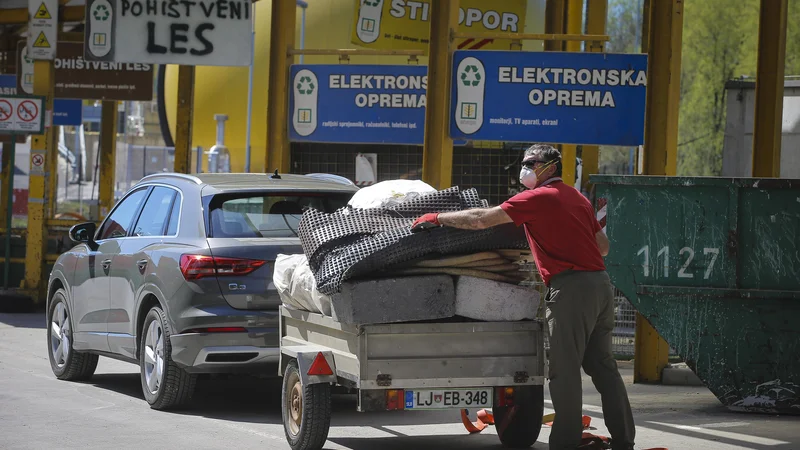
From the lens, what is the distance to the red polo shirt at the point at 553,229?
278 inches

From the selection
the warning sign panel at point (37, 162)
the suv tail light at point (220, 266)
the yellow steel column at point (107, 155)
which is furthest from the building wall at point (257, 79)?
the suv tail light at point (220, 266)

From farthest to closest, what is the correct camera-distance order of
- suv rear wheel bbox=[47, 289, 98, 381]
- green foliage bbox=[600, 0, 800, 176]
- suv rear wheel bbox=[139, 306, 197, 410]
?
1. green foliage bbox=[600, 0, 800, 176]
2. suv rear wheel bbox=[47, 289, 98, 381]
3. suv rear wheel bbox=[139, 306, 197, 410]

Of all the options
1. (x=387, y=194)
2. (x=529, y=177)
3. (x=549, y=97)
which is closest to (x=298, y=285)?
(x=387, y=194)

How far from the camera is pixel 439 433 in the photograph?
8719mm

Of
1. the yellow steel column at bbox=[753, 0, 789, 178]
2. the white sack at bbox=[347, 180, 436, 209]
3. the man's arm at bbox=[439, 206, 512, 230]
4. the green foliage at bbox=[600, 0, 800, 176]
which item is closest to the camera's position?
the man's arm at bbox=[439, 206, 512, 230]

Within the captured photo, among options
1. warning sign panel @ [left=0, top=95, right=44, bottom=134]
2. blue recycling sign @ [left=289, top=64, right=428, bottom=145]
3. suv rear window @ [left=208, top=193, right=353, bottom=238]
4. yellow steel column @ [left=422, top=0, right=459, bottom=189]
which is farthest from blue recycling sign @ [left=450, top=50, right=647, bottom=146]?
warning sign panel @ [left=0, top=95, right=44, bottom=134]

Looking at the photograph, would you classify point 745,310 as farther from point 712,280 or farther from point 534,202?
point 534,202

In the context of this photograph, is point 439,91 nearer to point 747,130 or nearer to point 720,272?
point 720,272

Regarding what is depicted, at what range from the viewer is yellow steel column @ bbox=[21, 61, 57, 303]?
18.8m

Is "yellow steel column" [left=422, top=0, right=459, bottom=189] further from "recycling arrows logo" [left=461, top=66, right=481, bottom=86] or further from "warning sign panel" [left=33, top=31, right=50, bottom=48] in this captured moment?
"warning sign panel" [left=33, top=31, right=50, bottom=48]

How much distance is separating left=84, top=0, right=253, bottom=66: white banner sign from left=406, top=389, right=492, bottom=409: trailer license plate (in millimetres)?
8341

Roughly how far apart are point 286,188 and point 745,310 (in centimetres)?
354

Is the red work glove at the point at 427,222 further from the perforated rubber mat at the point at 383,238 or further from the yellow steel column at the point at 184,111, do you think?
the yellow steel column at the point at 184,111

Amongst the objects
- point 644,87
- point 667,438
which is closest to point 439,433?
point 667,438
